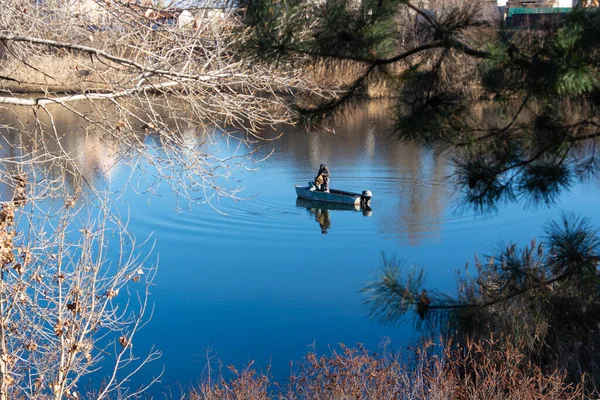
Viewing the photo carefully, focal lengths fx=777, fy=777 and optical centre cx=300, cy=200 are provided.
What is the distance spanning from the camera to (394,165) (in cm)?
2302

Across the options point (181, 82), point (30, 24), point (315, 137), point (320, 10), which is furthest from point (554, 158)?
point (315, 137)

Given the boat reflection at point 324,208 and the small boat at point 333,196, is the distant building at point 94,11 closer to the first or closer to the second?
the boat reflection at point 324,208

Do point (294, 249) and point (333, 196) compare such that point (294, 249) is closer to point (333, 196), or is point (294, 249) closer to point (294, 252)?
point (294, 252)

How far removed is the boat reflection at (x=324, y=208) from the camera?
61.8 feet

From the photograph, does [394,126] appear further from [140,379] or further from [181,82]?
[140,379]

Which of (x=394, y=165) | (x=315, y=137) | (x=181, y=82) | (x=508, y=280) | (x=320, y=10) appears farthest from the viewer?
(x=315, y=137)

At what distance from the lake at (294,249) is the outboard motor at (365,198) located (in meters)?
0.31

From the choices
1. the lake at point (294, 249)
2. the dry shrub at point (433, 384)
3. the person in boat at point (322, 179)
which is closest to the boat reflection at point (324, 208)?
the lake at point (294, 249)

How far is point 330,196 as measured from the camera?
19500 millimetres

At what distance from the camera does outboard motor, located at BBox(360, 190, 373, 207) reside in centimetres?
1897

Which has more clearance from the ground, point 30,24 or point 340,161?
point 30,24

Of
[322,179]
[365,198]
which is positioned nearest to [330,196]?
[322,179]

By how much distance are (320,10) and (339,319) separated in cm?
837

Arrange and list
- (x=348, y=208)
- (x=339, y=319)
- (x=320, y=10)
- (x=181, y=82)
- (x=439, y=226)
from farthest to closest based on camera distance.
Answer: (x=348, y=208), (x=439, y=226), (x=339, y=319), (x=181, y=82), (x=320, y=10)
